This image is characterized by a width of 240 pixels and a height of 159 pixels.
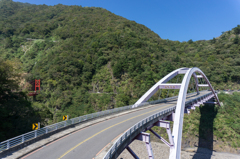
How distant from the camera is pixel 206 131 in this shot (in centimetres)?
3325

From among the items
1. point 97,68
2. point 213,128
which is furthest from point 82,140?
point 97,68

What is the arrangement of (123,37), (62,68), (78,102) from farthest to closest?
1. (123,37)
2. (62,68)
3. (78,102)

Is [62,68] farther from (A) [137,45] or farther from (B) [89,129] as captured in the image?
(B) [89,129]

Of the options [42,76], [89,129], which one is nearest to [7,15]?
[42,76]

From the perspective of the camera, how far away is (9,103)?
1591 centimetres

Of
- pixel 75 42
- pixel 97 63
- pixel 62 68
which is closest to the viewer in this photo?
pixel 62 68

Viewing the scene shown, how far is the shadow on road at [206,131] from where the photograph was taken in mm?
→ 28219

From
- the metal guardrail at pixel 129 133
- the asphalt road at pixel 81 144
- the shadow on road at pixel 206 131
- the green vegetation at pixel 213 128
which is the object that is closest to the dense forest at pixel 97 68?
the asphalt road at pixel 81 144

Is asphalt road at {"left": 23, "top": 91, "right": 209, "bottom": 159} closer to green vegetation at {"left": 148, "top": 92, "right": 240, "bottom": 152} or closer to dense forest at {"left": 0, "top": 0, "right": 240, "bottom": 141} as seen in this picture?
dense forest at {"left": 0, "top": 0, "right": 240, "bottom": 141}

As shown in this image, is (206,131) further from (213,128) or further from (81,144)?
(81,144)

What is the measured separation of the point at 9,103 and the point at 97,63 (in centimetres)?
3618

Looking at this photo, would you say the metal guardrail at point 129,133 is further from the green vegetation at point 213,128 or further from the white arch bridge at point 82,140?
the green vegetation at point 213,128

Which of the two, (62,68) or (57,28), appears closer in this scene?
(62,68)

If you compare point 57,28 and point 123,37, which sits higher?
point 57,28
